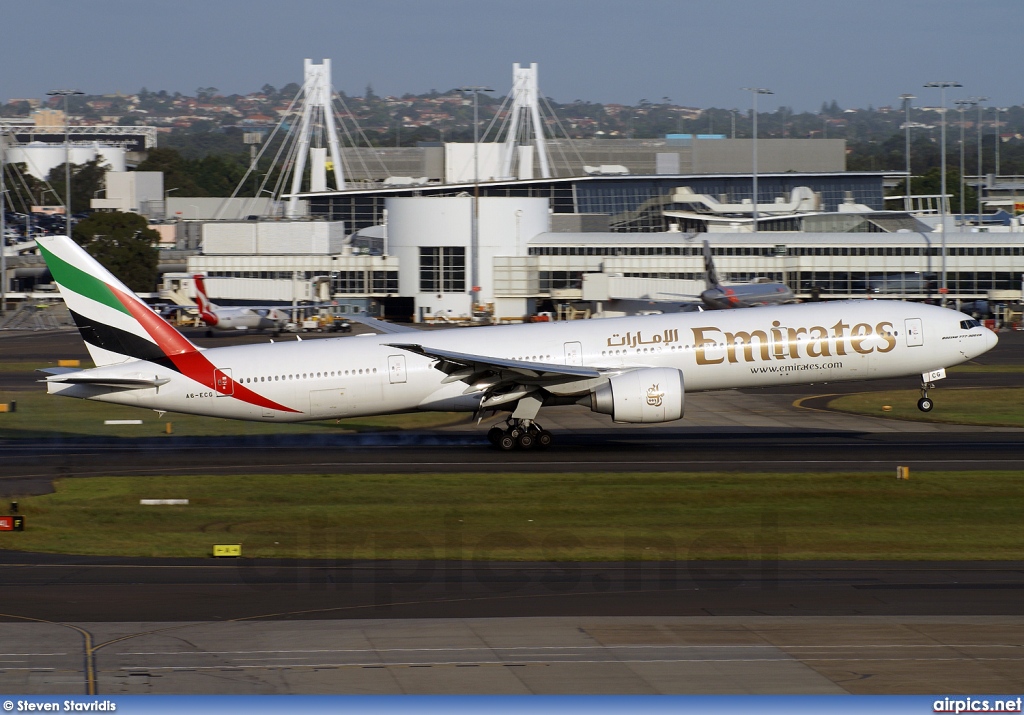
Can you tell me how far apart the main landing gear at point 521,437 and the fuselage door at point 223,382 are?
8652 mm

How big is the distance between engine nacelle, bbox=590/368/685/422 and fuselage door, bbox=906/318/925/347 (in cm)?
816

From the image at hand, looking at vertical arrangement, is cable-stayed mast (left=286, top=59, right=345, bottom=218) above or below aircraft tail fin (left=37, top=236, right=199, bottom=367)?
above

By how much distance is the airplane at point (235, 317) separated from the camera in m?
96.7

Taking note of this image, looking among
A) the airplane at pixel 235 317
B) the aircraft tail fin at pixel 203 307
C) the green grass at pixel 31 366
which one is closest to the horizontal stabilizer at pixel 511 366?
the green grass at pixel 31 366

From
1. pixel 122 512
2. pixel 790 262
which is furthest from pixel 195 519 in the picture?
pixel 790 262

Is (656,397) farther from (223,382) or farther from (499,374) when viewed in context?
(223,382)

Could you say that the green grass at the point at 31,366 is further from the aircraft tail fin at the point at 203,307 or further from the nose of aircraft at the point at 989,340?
the nose of aircraft at the point at 989,340

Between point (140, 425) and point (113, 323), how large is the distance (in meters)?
9.85

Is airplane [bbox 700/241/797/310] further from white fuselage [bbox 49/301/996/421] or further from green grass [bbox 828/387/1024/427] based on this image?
white fuselage [bbox 49/301/996/421]

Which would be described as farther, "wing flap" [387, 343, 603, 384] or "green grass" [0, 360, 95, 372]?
"green grass" [0, 360, 95, 372]

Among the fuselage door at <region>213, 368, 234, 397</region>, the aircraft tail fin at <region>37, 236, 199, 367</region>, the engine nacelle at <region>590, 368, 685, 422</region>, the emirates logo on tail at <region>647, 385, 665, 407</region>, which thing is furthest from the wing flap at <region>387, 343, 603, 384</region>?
the aircraft tail fin at <region>37, 236, 199, 367</region>

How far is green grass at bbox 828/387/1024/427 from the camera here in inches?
1822

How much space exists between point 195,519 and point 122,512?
215 centimetres

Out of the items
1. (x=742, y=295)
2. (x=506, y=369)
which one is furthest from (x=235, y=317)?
(x=506, y=369)
